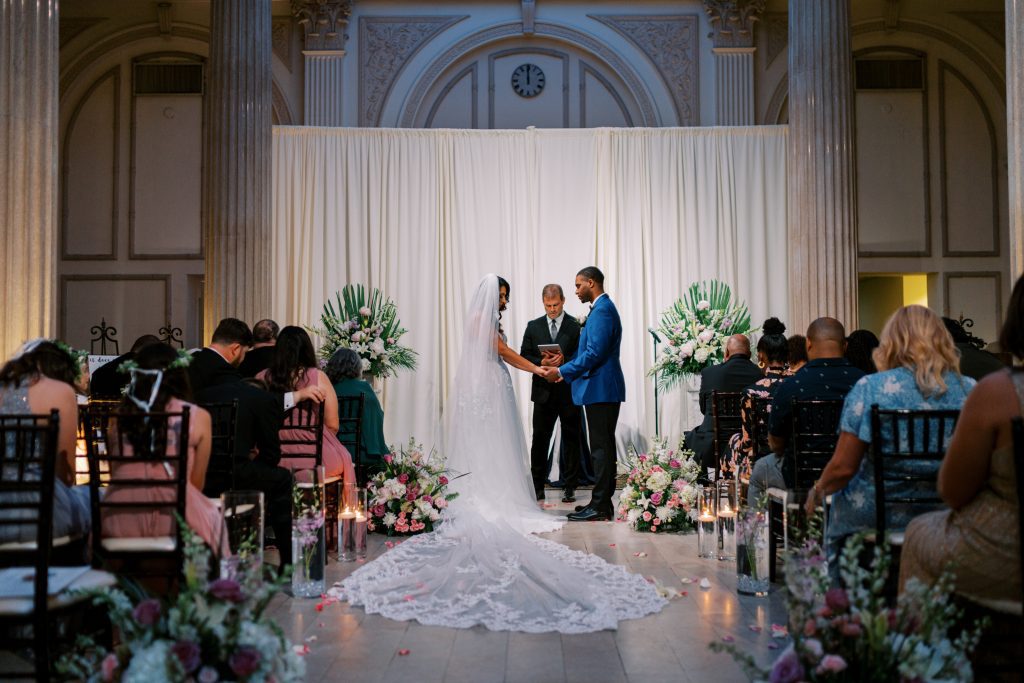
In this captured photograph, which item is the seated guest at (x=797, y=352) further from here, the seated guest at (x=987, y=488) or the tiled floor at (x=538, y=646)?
the seated guest at (x=987, y=488)

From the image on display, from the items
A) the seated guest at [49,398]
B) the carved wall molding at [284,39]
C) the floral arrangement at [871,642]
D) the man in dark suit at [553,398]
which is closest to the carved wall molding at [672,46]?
the carved wall molding at [284,39]

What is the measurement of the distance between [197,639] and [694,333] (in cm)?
735

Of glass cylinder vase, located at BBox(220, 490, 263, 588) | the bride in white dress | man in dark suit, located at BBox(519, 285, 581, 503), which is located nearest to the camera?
glass cylinder vase, located at BBox(220, 490, 263, 588)

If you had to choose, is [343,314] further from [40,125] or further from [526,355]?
[40,125]

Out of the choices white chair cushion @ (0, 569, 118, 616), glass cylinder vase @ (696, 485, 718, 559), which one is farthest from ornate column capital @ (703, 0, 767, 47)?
→ white chair cushion @ (0, 569, 118, 616)

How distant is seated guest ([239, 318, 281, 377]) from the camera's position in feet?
21.8

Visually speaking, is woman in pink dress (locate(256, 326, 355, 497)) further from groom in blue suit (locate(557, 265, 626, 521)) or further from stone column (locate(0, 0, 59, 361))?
groom in blue suit (locate(557, 265, 626, 521))

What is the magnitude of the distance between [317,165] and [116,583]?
7.72 m

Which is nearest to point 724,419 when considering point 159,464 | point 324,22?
point 159,464

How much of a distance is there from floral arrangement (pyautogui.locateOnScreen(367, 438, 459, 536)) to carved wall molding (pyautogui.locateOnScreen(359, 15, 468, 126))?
22.9ft

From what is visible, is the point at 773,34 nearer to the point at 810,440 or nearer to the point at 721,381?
the point at 721,381

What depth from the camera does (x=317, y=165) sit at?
34.1 ft

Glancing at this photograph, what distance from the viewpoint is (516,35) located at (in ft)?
42.0

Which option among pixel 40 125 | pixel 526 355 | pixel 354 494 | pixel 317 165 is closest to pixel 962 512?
pixel 354 494
